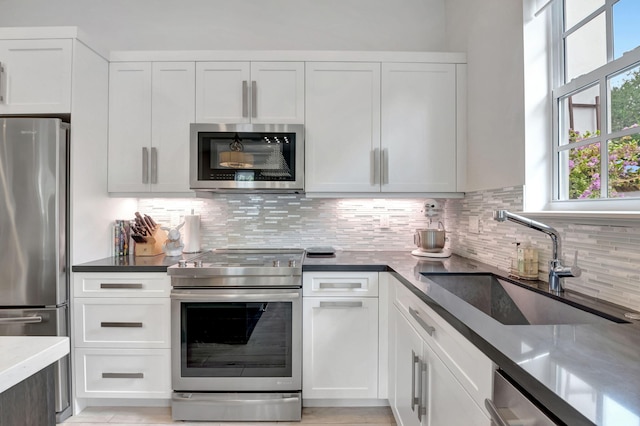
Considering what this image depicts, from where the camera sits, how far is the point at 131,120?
7.55 feet

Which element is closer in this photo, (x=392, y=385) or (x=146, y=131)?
(x=392, y=385)

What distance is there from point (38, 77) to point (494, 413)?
2693 millimetres

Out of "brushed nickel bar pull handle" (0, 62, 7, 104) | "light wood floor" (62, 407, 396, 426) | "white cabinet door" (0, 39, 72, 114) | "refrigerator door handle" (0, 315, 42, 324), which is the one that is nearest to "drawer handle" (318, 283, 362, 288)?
"light wood floor" (62, 407, 396, 426)

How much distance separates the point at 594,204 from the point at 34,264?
2746mm

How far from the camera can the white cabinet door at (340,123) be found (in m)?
2.30

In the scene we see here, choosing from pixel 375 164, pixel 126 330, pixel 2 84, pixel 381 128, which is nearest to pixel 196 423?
pixel 126 330

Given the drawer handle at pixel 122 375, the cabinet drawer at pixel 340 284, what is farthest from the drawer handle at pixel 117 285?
the cabinet drawer at pixel 340 284

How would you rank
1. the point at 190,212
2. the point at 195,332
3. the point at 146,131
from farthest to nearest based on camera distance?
1. the point at 190,212
2. the point at 146,131
3. the point at 195,332

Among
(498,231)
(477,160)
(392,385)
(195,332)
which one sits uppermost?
(477,160)

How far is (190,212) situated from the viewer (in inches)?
104

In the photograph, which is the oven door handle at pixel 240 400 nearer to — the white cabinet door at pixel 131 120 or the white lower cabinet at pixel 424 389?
the white lower cabinet at pixel 424 389

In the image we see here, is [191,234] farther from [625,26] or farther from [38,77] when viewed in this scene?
[625,26]

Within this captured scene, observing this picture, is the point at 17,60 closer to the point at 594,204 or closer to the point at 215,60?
→ the point at 215,60

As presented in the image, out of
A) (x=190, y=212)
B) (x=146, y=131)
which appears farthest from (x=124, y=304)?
(x=146, y=131)
